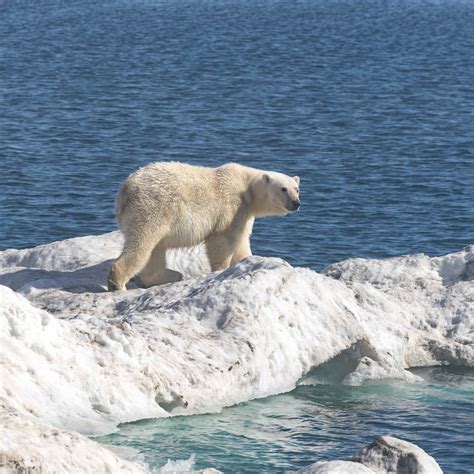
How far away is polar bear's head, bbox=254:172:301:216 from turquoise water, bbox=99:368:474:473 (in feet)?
11.5

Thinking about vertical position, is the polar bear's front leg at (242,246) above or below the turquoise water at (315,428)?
above

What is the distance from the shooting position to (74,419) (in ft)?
40.1

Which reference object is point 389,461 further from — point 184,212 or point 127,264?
point 184,212

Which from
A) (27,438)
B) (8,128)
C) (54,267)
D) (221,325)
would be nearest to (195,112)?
(8,128)

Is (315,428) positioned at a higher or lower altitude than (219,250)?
lower

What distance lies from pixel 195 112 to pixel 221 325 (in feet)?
95.6

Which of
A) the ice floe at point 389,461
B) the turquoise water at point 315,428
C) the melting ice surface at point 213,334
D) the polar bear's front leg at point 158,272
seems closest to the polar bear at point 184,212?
the polar bear's front leg at point 158,272

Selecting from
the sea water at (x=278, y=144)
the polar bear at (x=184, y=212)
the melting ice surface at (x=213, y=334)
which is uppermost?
the polar bear at (x=184, y=212)

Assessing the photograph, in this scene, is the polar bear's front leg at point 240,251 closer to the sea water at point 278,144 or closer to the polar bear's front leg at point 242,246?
the polar bear's front leg at point 242,246

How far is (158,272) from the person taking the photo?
17.2 meters

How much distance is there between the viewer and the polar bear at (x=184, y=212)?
1666 cm

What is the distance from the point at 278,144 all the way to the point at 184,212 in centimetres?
2057

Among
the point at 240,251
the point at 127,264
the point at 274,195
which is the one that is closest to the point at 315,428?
the point at 127,264

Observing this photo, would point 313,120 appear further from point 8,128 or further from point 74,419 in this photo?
point 74,419
